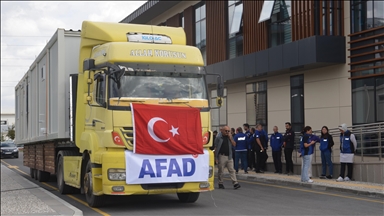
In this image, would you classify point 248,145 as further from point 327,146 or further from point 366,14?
point 366,14

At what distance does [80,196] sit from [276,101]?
43.9 ft

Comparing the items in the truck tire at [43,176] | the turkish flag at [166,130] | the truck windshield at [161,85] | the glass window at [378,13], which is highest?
the glass window at [378,13]

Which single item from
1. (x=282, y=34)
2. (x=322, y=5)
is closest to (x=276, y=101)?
(x=282, y=34)

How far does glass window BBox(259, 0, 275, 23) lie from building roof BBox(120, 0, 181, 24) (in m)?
11.3

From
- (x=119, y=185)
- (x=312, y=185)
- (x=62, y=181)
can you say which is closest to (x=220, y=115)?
(x=312, y=185)

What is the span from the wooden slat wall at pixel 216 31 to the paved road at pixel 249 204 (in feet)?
52.5

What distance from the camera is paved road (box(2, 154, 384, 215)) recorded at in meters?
11.9

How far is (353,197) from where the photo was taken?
14.4 metres

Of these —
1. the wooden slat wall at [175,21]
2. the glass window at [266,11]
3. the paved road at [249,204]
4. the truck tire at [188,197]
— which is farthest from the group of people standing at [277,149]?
the wooden slat wall at [175,21]

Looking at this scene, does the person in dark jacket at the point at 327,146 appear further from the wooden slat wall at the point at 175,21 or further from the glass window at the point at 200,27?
the wooden slat wall at the point at 175,21

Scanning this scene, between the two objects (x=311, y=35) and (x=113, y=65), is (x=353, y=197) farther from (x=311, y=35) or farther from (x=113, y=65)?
(x=311, y=35)

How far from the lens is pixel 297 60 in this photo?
22969mm

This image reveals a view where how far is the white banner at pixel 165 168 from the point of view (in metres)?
11.6

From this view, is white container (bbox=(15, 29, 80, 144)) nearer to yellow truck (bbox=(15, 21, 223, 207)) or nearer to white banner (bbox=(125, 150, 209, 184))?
yellow truck (bbox=(15, 21, 223, 207))
